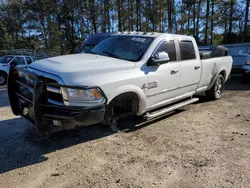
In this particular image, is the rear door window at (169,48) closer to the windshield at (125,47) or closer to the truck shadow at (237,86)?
the windshield at (125,47)

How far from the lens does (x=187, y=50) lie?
529cm

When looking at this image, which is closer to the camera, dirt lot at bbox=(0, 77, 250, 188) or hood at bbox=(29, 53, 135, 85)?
dirt lot at bbox=(0, 77, 250, 188)

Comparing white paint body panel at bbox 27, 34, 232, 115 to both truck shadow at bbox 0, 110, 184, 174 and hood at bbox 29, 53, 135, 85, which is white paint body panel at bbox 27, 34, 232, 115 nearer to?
hood at bbox 29, 53, 135, 85

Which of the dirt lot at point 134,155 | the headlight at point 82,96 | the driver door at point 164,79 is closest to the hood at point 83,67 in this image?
the headlight at point 82,96

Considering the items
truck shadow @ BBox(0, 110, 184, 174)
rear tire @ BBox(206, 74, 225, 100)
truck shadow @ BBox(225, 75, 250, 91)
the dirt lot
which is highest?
rear tire @ BBox(206, 74, 225, 100)

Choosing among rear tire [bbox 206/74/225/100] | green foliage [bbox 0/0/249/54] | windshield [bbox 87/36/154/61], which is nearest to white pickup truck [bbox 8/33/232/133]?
windshield [bbox 87/36/154/61]

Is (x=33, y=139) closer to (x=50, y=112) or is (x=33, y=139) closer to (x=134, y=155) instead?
(x=50, y=112)

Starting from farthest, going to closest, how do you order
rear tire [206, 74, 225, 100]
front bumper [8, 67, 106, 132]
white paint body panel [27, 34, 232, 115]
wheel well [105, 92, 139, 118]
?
rear tire [206, 74, 225, 100], wheel well [105, 92, 139, 118], white paint body panel [27, 34, 232, 115], front bumper [8, 67, 106, 132]

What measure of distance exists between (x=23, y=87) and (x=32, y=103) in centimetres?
77

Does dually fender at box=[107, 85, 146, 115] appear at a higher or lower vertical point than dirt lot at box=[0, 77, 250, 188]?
higher

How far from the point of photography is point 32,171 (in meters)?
3.02

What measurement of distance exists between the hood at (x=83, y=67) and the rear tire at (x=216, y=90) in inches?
151

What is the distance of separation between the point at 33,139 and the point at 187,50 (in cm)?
395

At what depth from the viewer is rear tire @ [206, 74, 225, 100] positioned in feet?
22.0
